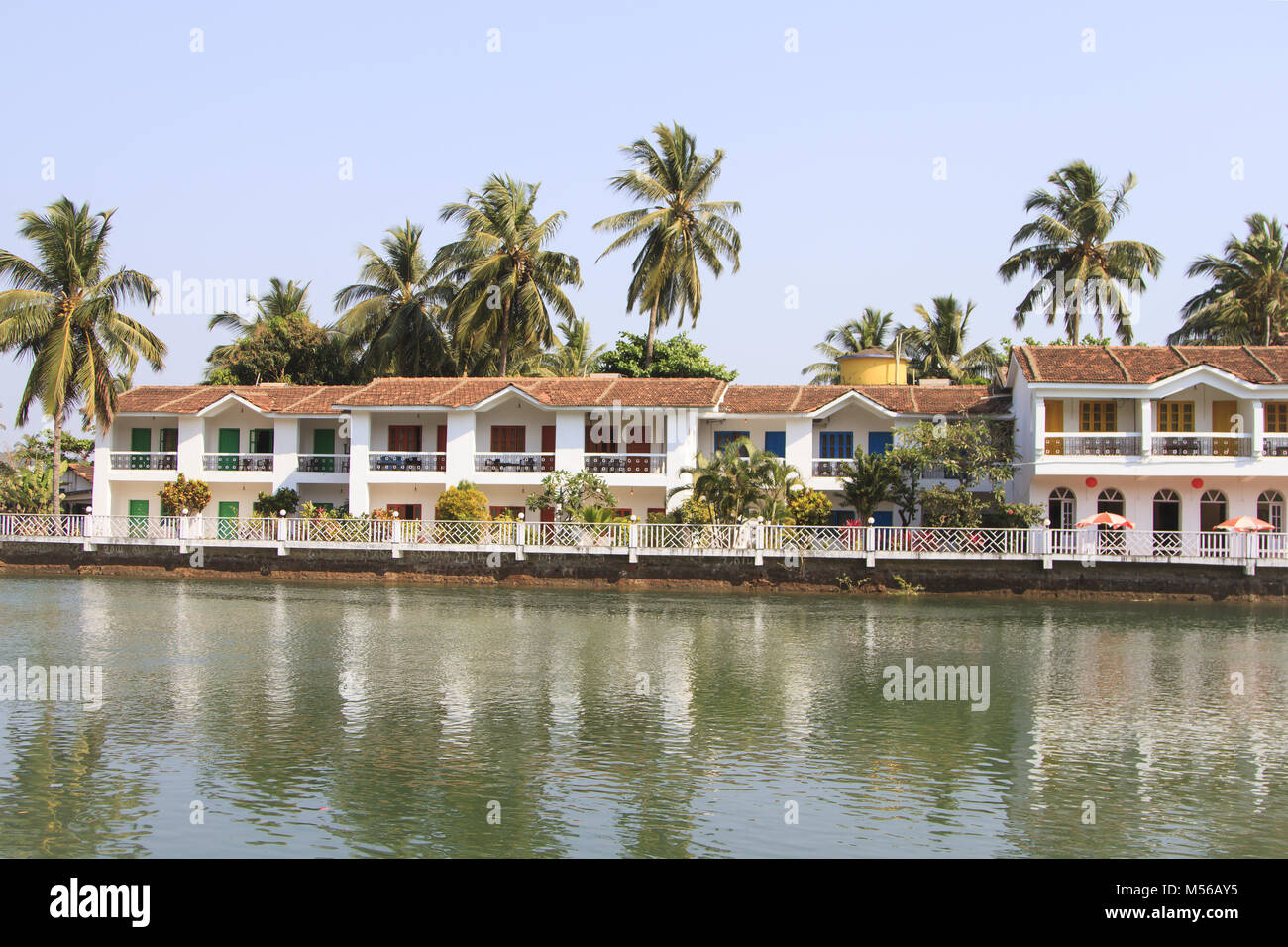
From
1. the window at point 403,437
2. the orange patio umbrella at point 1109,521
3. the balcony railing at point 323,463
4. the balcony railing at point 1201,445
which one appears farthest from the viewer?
the balcony railing at point 323,463

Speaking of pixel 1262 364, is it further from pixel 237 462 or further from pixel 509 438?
pixel 237 462

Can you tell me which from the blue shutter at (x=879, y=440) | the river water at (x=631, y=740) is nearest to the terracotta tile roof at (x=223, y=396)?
the river water at (x=631, y=740)

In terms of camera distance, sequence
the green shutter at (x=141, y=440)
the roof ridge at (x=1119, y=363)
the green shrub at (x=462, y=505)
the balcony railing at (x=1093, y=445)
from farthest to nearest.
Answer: the green shutter at (x=141, y=440), the green shrub at (x=462, y=505), the balcony railing at (x=1093, y=445), the roof ridge at (x=1119, y=363)

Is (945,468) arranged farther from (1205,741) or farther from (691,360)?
(1205,741)

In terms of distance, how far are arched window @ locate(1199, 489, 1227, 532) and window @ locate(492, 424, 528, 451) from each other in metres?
20.6

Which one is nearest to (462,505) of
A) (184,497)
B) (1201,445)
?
(184,497)

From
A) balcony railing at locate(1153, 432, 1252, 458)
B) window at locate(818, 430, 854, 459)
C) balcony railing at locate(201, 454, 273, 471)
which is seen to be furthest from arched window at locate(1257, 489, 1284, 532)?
balcony railing at locate(201, 454, 273, 471)

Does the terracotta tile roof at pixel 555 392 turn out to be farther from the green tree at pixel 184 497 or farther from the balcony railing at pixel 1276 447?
the balcony railing at pixel 1276 447

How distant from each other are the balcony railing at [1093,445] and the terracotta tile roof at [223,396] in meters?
22.5

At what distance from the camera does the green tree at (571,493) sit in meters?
34.4

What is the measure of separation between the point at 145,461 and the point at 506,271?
14.3 metres

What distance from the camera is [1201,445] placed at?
3331 centimetres

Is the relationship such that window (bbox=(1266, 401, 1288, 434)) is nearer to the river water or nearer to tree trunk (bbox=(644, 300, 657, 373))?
the river water
